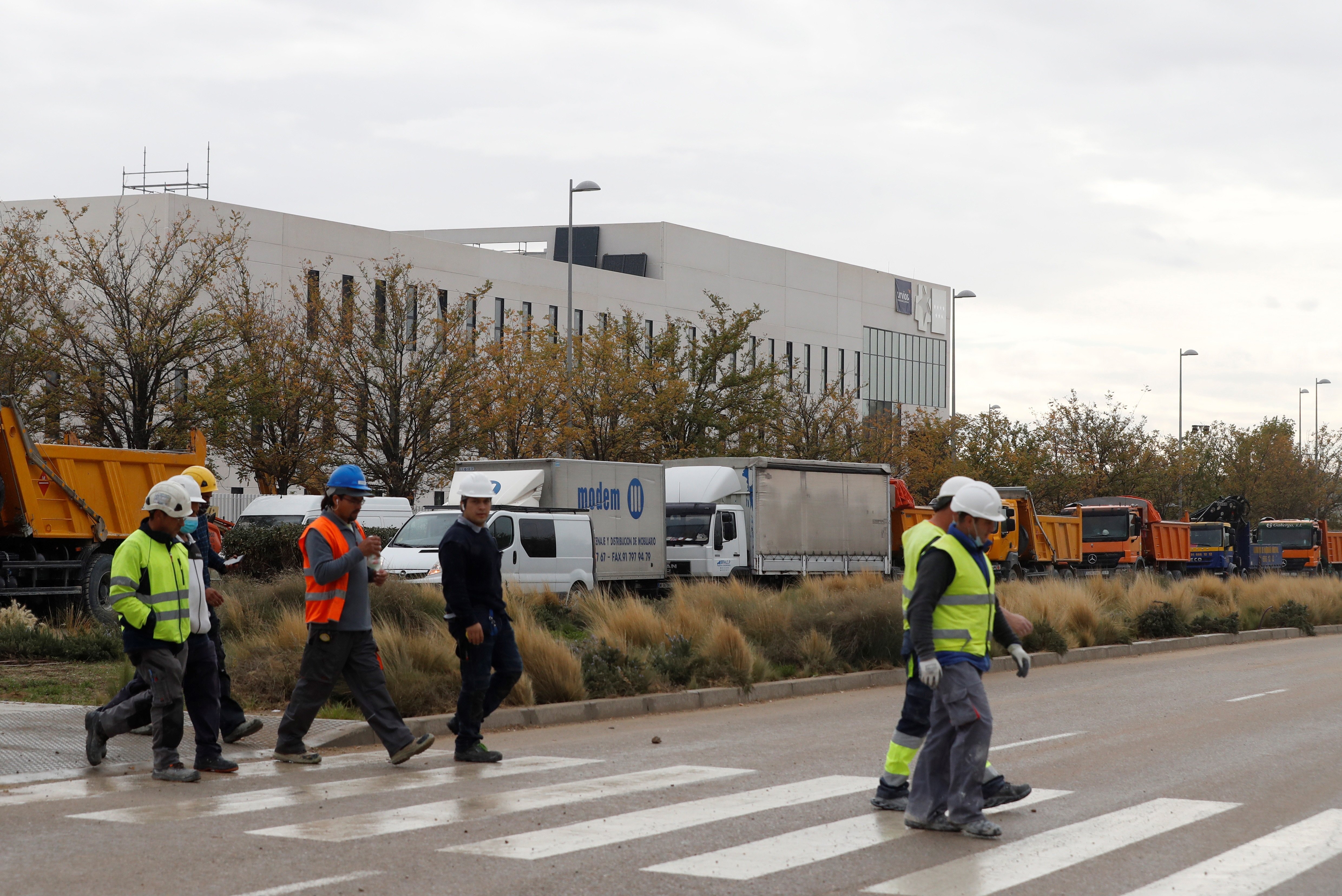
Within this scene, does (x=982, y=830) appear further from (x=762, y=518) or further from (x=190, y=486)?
(x=762, y=518)

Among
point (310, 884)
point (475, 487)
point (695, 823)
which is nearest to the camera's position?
point (310, 884)

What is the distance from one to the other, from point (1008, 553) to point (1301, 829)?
114 feet

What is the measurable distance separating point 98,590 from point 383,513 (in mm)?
10564

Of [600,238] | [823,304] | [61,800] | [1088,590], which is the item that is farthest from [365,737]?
[823,304]

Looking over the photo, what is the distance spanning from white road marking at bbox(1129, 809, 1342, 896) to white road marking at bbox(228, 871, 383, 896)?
3277mm

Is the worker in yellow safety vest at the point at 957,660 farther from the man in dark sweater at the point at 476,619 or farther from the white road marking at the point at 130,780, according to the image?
the white road marking at the point at 130,780

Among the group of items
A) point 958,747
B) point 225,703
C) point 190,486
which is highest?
point 190,486

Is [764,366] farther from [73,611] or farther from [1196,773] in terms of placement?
[1196,773]

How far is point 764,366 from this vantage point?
47625 millimetres

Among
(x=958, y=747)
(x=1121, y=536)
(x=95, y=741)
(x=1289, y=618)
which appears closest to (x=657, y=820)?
(x=958, y=747)

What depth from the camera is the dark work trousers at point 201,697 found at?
370 inches

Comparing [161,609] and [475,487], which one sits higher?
[475,487]

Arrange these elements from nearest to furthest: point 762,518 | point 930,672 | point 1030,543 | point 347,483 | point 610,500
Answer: point 930,672 → point 347,483 → point 610,500 → point 762,518 → point 1030,543

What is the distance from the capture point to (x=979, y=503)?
7.54 meters
